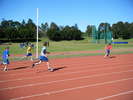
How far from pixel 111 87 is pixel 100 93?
954 millimetres

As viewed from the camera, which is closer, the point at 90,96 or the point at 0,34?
the point at 90,96

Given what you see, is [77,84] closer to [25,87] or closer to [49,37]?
[25,87]

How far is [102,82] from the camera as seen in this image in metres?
7.99

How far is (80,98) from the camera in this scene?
19.4 feet

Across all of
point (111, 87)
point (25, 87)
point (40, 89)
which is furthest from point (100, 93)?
point (25, 87)

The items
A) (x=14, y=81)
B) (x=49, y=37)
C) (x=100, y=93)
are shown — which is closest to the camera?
(x=100, y=93)

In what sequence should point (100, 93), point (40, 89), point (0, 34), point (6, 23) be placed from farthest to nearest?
point (6, 23) < point (0, 34) < point (40, 89) < point (100, 93)

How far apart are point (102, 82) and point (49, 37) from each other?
69.7 metres

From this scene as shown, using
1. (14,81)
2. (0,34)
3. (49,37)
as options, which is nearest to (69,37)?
(49,37)

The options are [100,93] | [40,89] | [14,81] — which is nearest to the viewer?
[100,93]

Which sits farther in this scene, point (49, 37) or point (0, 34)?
point (49, 37)

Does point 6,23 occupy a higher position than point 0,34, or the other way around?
point 6,23

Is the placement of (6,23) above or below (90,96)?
above

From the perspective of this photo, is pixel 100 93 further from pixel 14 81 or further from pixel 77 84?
pixel 14 81
